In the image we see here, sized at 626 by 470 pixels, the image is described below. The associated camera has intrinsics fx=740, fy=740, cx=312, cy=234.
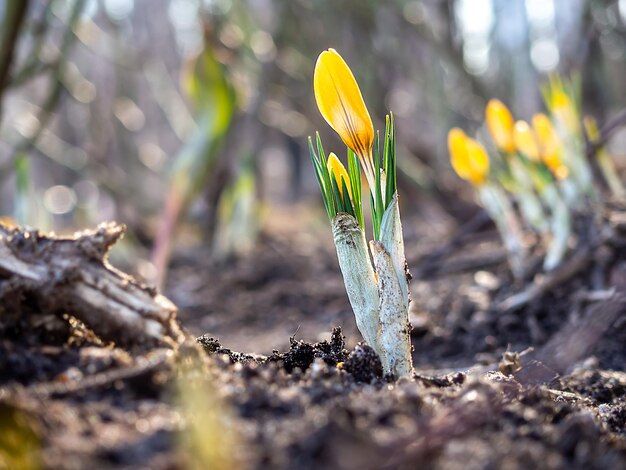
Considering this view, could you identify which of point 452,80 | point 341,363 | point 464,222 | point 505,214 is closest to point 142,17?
point 452,80

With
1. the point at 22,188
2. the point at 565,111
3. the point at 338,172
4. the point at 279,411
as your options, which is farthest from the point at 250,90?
the point at 279,411

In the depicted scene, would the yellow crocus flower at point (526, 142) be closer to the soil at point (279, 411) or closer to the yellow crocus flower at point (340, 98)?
the soil at point (279, 411)

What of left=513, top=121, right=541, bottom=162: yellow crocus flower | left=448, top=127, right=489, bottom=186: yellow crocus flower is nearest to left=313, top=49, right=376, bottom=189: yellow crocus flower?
left=448, top=127, right=489, bottom=186: yellow crocus flower

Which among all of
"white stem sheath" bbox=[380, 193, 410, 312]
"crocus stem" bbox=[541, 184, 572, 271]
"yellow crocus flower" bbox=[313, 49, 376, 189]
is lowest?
"white stem sheath" bbox=[380, 193, 410, 312]

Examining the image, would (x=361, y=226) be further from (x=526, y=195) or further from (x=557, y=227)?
(x=526, y=195)

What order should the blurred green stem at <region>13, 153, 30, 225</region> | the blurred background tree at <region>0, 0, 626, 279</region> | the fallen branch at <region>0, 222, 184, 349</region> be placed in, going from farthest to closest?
the blurred background tree at <region>0, 0, 626, 279</region> < the blurred green stem at <region>13, 153, 30, 225</region> < the fallen branch at <region>0, 222, 184, 349</region>

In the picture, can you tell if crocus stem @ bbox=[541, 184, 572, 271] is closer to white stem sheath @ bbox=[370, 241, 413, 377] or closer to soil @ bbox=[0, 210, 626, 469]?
soil @ bbox=[0, 210, 626, 469]

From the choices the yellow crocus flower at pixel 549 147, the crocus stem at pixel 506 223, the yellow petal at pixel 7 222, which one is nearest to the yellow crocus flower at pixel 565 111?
the yellow crocus flower at pixel 549 147
